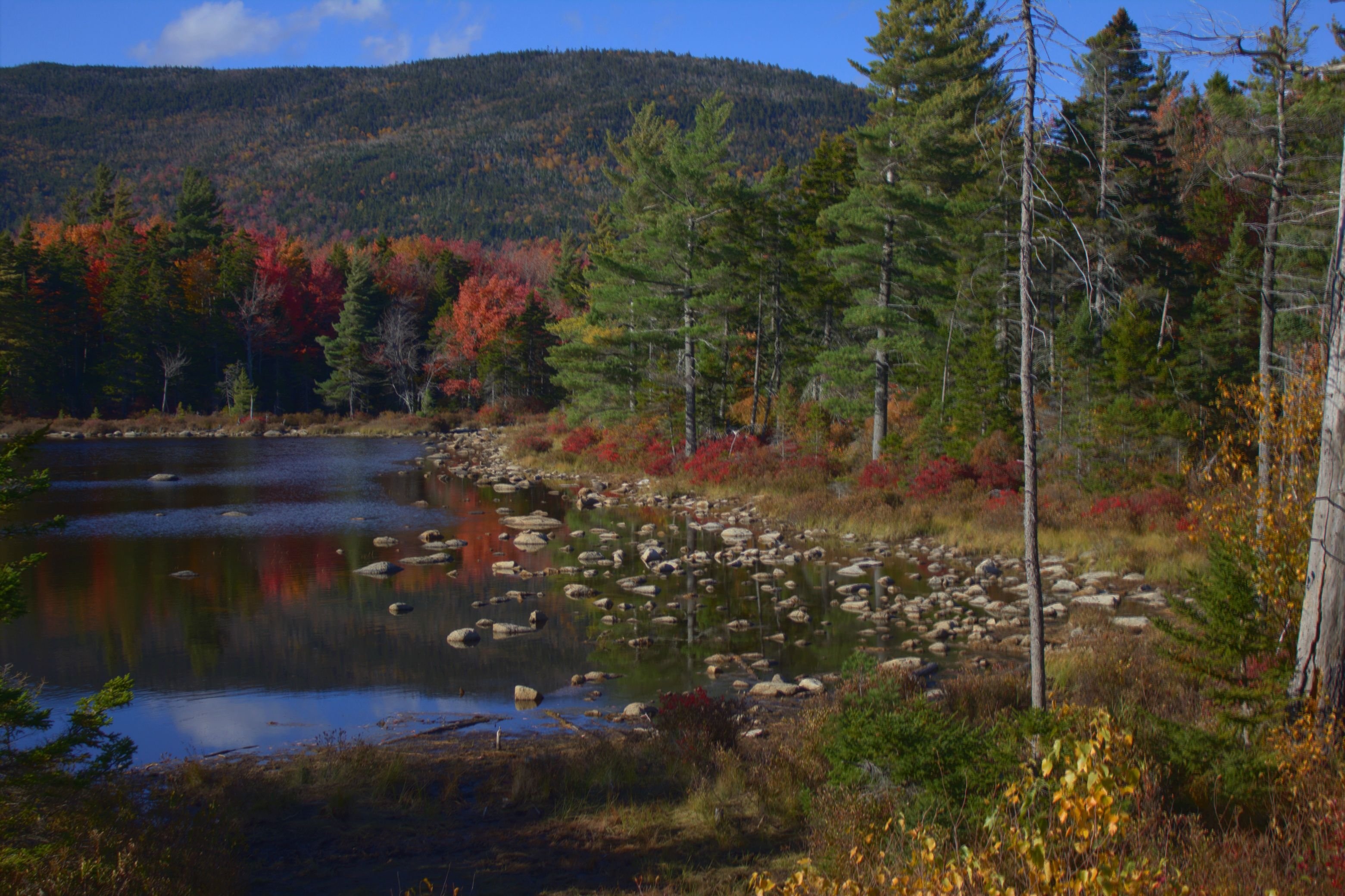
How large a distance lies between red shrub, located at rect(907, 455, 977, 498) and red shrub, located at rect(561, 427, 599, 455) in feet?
67.3

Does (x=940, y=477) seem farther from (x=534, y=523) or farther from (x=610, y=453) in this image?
(x=610, y=453)

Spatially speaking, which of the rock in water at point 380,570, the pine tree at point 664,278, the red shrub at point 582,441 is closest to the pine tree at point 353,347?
the red shrub at point 582,441

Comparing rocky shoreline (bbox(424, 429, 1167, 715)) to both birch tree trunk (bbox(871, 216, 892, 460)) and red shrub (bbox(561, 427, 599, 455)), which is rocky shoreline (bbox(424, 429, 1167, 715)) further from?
red shrub (bbox(561, 427, 599, 455))

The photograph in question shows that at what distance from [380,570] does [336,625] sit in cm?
433

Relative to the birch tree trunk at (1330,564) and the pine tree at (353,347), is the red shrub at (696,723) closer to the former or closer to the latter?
the birch tree trunk at (1330,564)

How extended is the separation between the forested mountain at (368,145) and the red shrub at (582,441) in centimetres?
8378

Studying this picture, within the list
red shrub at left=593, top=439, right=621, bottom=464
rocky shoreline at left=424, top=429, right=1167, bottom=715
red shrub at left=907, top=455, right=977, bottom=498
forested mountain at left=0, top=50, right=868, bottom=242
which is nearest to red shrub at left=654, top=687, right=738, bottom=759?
rocky shoreline at left=424, top=429, right=1167, bottom=715

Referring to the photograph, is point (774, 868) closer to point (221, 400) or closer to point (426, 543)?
point (426, 543)

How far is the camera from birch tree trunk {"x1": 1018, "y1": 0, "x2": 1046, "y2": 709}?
731cm

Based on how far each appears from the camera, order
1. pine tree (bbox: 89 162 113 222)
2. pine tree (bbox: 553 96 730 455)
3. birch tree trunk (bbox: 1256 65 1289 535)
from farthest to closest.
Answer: pine tree (bbox: 89 162 113 222), pine tree (bbox: 553 96 730 455), birch tree trunk (bbox: 1256 65 1289 535)

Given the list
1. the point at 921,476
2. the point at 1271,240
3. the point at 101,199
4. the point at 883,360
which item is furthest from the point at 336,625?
the point at 101,199

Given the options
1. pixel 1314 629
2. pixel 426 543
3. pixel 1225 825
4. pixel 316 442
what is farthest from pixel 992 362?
pixel 316 442

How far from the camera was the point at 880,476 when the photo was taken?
1045 inches

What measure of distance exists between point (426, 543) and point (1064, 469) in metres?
17.7
